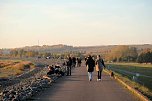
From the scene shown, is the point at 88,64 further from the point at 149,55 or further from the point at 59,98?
the point at 149,55

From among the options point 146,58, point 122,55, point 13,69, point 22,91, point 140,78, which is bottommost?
point 140,78

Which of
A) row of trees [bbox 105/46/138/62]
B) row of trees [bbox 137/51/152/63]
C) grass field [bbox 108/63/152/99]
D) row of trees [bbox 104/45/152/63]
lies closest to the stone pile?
grass field [bbox 108/63/152/99]

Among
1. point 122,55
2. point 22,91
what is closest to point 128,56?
point 122,55

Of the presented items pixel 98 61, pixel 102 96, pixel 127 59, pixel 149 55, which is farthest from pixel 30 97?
pixel 127 59

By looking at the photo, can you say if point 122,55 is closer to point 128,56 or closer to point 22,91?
point 128,56

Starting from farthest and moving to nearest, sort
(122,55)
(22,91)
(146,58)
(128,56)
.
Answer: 1. (122,55)
2. (128,56)
3. (146,58)
4. (22,91)

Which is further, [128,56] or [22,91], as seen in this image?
[128,56]

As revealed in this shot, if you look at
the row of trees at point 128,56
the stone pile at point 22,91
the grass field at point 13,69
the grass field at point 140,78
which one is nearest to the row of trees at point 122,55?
the row of trees at point 128,56

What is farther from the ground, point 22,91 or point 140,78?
point 22,91

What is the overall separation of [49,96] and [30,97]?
0.99 meters

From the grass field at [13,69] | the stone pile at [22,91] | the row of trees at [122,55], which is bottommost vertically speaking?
the grass field at [13,69]

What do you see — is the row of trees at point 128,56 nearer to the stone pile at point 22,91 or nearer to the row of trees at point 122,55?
the row of trees at point 122,55

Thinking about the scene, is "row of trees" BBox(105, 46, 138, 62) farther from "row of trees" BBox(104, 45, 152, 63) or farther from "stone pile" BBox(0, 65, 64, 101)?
"stone pile" BBox(0, 65, 64, 101)

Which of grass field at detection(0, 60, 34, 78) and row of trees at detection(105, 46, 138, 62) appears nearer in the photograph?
grass field at detection(0, 60, 34, 78)
